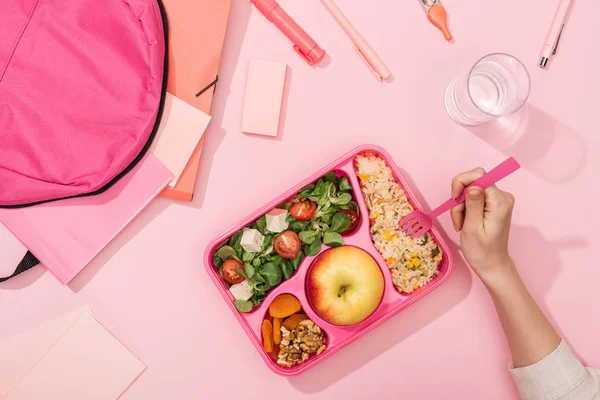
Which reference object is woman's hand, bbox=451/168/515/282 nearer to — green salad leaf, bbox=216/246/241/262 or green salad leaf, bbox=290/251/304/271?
green salad leaf, bbox=290/251/304/271

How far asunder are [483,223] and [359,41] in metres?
0.36

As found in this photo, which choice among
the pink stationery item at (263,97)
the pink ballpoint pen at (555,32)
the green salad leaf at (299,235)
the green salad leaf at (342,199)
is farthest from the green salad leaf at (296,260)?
the pink ballpoint pen at (555,32)

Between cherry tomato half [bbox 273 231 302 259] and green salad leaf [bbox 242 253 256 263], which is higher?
green salad leaf [bbox 242 253 256 263]

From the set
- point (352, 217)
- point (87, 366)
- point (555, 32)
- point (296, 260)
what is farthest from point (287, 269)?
point (555, 32)

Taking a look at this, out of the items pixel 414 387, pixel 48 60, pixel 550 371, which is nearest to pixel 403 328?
pixel 414 387

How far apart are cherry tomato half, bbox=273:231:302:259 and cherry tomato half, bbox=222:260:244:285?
2.7 inches

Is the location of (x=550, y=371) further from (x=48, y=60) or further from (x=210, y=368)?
(x=48, y=60)

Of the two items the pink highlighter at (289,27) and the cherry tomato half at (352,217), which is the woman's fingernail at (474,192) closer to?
the cherry tomato half at (352,217)

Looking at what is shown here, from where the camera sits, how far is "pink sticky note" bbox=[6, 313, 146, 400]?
28.7 inches

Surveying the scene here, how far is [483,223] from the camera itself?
0.62 m

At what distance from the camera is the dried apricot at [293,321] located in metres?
0.69

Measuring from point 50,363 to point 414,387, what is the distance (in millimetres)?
648

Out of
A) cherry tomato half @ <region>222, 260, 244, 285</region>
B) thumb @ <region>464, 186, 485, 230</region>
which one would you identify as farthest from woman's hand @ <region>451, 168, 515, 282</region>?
cherry tomato half @ <region>222, 260, 244, 285</region>

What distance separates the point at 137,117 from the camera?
0.68m
